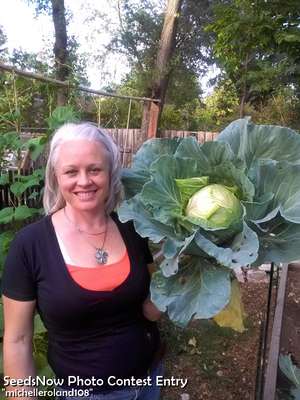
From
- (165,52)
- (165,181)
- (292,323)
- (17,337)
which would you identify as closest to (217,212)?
(165,181)

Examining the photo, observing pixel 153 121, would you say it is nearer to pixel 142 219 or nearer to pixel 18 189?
pixel 18 189

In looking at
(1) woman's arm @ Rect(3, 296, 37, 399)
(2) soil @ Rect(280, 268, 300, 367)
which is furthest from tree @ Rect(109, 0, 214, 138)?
(1) woman's arm @ Rect(3, 296, 37, 399)

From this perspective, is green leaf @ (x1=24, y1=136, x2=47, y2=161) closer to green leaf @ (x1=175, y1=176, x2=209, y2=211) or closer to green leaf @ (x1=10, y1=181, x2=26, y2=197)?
green leaf @ (x1=10, y1=181, x2=26, y2=197)

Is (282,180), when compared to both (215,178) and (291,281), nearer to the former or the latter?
(215,178)

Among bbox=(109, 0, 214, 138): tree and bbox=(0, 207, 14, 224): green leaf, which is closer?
bbox=(0, 207, 14, 224): green leaf

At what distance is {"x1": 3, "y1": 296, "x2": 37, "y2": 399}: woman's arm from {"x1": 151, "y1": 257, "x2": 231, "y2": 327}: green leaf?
0.58 metres

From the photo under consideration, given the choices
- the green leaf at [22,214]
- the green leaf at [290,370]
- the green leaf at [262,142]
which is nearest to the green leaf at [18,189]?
the green leaf at [22,214]

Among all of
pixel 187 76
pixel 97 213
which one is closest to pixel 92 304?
pixel 97 213

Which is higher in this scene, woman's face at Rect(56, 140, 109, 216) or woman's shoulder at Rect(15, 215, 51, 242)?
woman's face at Rect(56, 140, 109, 216)

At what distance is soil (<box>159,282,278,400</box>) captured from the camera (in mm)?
2738

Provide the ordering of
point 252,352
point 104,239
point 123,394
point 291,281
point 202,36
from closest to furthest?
point 123,394 → point 104,239 → point 252,352 → point 291,281 → point 202,36

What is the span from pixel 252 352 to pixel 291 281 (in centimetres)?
180

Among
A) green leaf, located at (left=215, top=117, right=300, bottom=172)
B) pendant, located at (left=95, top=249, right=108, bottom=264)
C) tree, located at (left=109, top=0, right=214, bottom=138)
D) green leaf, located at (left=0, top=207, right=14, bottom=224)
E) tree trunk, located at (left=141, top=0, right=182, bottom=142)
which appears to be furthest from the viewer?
tree, located at (left=109, top=0, right=214, bottom=138)

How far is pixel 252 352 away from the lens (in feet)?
10.6
